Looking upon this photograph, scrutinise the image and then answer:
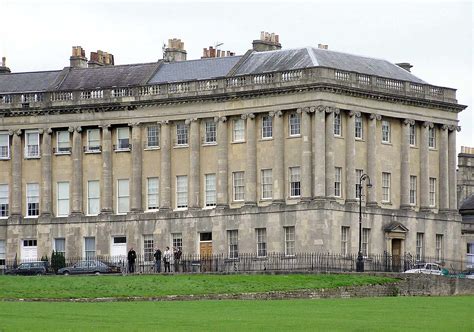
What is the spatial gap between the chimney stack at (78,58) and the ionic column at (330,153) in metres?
22.3

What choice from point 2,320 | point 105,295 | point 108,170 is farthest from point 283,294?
point 108,170

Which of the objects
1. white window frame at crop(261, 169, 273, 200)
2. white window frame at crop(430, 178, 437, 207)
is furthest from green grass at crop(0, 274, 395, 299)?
white window frame at crop(430, 178, 437, 207)

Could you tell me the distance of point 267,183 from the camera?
107 meters

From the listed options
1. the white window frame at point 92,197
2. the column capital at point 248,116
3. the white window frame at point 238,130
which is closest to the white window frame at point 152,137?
the white window frame at point 92,197

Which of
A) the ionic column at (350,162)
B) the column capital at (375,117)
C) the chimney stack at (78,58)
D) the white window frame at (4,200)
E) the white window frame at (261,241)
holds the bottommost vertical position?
the white window frame at (261,241)

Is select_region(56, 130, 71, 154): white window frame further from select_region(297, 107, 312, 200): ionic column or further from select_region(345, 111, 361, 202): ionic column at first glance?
select_region(345, 111, 361, 202): ionic column

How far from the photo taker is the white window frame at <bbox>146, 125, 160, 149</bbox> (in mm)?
112000

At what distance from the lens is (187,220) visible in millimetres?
109500

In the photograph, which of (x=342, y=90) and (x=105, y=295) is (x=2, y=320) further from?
(x=342, y=90)

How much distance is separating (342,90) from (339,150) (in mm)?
3679

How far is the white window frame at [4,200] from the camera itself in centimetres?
11575

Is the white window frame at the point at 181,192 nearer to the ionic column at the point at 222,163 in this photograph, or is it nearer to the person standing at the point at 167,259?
the ionic column at the point at 222,163

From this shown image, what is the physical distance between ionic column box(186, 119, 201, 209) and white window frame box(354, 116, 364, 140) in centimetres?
1011

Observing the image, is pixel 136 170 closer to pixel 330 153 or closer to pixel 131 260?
pixel 131 260
